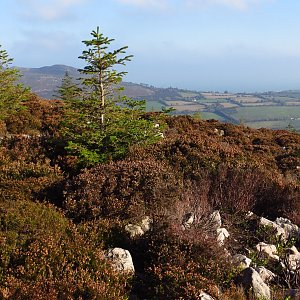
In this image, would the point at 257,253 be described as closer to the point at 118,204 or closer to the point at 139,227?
the point at 139,227

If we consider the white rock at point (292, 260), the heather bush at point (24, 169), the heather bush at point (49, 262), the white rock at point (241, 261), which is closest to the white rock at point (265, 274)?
the white rock at point (241, 261)

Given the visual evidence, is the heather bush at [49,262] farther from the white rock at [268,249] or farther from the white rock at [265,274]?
the white rock at [268,249]

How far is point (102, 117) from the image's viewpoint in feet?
32.9

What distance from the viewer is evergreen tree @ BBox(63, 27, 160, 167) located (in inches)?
372

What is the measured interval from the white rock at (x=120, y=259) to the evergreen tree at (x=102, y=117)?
411 centimetres

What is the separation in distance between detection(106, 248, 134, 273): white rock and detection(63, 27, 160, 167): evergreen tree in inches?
162

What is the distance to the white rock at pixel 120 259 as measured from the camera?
5141 mm

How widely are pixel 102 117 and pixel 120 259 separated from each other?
5462 millimetres

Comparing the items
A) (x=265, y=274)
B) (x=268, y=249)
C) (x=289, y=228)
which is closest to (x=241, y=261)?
(x=265, y=274)

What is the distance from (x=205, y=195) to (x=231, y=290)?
9.47 feet

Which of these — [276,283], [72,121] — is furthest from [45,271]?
[72,121]

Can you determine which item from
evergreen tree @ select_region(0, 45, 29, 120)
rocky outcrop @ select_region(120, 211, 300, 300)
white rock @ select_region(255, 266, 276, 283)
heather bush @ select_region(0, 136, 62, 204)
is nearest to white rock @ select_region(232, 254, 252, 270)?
rocky outcrop @ select_region(120, 211, 300, 300)

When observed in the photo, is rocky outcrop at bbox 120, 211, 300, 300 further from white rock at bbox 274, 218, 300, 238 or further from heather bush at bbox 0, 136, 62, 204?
heather bush at bbox 0, 136, 62, 204

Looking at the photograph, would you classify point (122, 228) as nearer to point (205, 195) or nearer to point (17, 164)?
point (205, 195)
